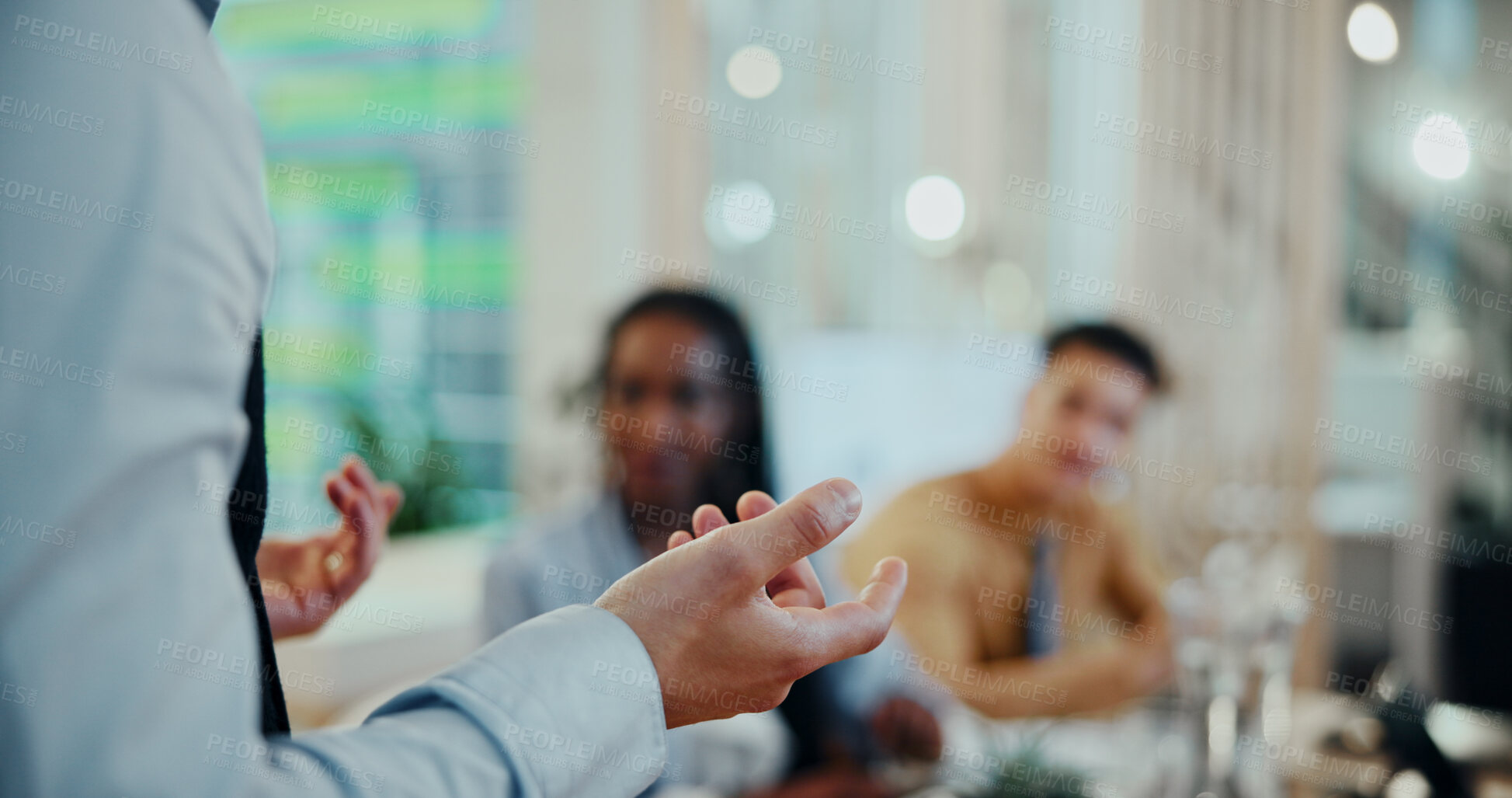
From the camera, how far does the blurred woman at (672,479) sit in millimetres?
1671

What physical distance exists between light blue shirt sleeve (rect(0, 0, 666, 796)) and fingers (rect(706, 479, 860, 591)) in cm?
7

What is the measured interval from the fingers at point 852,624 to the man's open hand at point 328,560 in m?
0.35

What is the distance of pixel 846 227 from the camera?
351 cm

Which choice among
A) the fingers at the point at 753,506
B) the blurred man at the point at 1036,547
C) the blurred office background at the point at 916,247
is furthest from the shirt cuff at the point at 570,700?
the blurred office background at the point at 916,247

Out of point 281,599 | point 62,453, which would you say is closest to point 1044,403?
point 281,599

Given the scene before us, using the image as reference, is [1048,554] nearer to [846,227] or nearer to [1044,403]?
[1044,403]

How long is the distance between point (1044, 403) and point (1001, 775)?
4.06 feet

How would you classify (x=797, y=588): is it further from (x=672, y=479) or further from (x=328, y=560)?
(x=672, y=479)

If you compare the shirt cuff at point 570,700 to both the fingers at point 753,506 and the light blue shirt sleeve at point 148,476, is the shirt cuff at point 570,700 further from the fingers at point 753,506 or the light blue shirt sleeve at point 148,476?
the fingers at point 753,506

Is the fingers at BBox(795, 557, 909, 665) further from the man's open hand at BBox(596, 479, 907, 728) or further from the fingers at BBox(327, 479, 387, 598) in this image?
the fingers at BBox(327, 479, 387, 598)

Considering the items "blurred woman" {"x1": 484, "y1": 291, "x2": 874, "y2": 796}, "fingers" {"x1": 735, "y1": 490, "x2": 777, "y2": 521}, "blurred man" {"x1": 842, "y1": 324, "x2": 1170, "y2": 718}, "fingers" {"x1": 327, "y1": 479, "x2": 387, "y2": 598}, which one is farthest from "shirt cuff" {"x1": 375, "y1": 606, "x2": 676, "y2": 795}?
"blurred man" {"x1": 842, "y1": 324, "x2": 1170, "y2": 718}

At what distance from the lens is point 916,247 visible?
3.38 metres

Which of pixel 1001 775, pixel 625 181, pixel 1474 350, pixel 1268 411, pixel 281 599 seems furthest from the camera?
pixel 625 181

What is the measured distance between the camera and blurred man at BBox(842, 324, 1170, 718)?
1976 mm
